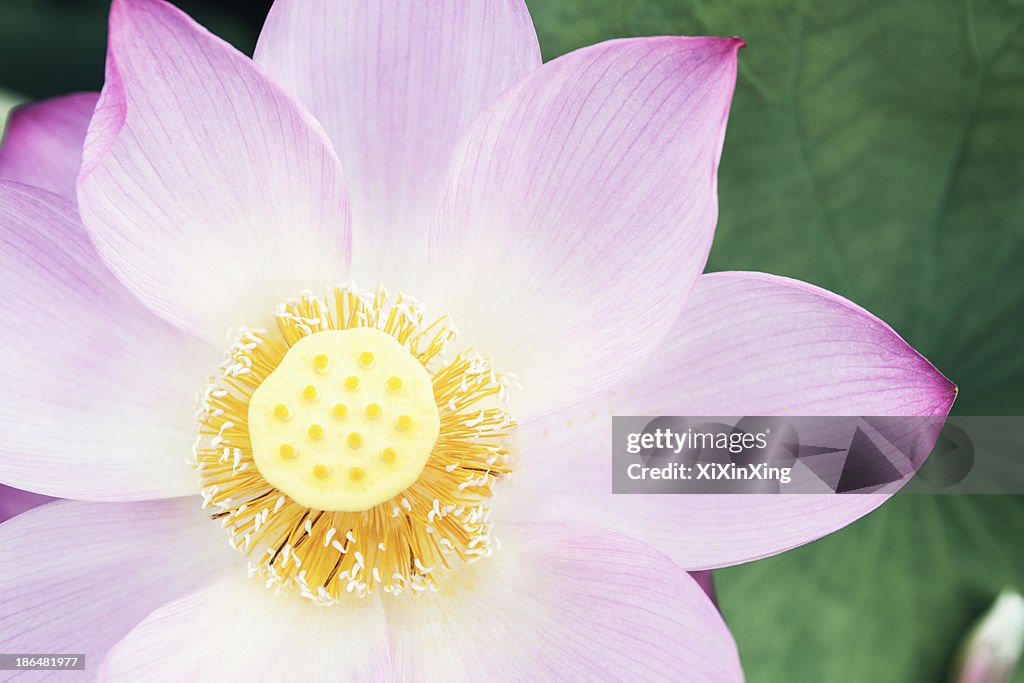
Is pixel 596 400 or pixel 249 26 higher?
pixel 249 26

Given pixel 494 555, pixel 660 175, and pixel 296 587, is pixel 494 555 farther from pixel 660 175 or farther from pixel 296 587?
pixel 660 175

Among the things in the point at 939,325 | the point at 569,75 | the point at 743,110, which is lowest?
the point at 939,325

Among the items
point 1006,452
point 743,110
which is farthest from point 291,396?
point 1006,452
